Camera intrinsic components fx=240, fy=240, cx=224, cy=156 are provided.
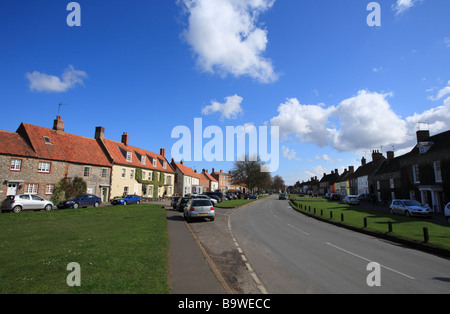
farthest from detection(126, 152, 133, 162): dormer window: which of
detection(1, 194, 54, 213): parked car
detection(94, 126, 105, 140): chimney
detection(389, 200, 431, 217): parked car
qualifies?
detection(389, 200, 431, 217): parked car

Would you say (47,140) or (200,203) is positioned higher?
(47,140)

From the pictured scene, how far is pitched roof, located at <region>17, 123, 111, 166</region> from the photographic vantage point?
29.9m

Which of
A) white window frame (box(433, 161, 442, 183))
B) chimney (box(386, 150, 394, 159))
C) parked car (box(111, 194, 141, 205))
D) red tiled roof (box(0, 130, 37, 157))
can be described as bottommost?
parked car (box(111, 194, 141, 205))

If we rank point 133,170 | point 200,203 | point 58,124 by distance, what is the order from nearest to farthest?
point 200,203
point 58,124
point 133,170

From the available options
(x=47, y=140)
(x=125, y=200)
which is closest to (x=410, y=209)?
(x=125, y=200)

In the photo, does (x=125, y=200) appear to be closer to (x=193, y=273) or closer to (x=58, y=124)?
(x=58, y=124)

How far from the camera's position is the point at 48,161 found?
29.6 metres

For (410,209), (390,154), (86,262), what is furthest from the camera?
(390,154)

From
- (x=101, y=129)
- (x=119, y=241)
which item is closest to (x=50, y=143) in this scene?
(x=101, y=129)

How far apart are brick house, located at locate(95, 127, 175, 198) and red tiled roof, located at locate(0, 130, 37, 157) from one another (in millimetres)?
11356

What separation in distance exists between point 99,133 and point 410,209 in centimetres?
4386

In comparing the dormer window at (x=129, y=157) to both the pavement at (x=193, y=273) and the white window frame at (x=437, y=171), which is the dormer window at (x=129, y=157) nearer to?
the pavement at (x=193, y=273)

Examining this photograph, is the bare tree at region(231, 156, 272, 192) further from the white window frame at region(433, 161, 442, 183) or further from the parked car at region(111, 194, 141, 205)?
the white window frame at region(433, 161, 442, 183)
